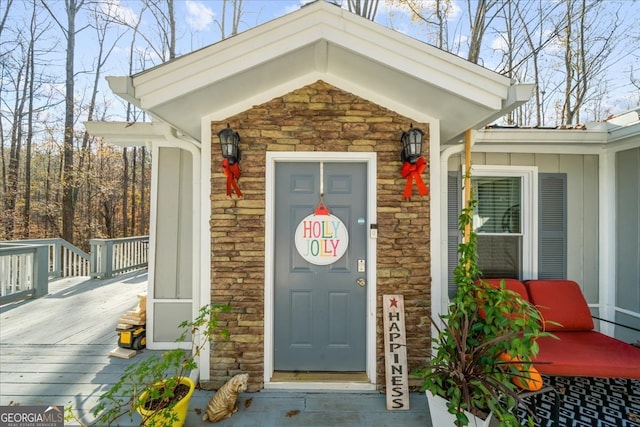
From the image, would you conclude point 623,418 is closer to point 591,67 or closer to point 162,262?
point 162,262

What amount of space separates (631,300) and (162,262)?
17.9 feet

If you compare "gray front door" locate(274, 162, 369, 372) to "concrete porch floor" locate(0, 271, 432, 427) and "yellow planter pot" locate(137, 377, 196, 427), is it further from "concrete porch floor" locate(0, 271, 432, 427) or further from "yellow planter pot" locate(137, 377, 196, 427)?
"yellow planter pot" locate(137, 377, 196, 427)

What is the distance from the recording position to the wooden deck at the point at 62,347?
257 cm

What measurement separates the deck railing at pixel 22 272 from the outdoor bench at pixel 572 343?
23.9 ft

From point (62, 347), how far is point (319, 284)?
323 centimetres

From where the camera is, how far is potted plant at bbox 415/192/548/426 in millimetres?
1867

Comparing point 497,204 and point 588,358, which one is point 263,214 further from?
point 588,358

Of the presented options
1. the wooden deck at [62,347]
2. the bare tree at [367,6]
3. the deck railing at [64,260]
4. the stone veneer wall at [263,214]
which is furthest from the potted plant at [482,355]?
the deck railing at [64,260]

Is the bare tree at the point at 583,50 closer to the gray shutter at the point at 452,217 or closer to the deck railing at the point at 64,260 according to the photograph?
the gray shutter at the point at 452,217

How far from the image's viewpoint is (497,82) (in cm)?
217

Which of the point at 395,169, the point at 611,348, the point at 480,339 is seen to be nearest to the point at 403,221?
the point at 395,169

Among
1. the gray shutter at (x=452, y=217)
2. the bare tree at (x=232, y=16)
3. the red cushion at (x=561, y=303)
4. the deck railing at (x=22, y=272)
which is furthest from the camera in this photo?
the bare tree at (x=232, y=16)

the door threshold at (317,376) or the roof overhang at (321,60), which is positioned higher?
the roof overhang at (321,60)

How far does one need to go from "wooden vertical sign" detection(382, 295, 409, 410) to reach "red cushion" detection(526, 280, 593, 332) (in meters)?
1.70
